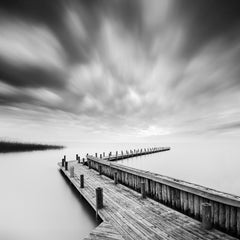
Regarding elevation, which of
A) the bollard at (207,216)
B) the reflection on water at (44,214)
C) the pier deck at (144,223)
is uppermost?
the bollard at (207,216)

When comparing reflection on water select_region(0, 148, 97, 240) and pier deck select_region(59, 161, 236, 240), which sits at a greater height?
pier deck select_region(59, 161, 236, 240)

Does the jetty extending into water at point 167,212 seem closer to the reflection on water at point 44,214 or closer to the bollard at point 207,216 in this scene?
the bollard at point 207,216

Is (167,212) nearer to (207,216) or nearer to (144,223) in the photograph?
(144,223)

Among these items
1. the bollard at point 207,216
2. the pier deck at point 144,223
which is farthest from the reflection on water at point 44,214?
the bollard at point 207,216

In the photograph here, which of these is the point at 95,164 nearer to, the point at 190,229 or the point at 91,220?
the point at 91,220

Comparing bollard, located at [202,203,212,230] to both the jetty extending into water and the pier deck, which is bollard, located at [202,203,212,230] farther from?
the pier deck

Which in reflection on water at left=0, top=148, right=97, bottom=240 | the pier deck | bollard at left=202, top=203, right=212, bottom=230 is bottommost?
reflection on water at left=0, top=148, right=97, bottom=240

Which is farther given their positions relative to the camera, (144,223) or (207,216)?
(144,223)

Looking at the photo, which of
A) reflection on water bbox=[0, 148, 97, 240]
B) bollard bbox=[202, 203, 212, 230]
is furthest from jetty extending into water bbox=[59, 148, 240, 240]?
reflection on water bbox=[0, 148, 97, 240]

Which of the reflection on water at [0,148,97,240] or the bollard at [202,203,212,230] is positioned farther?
the reflection on water at [0,148,97,240]

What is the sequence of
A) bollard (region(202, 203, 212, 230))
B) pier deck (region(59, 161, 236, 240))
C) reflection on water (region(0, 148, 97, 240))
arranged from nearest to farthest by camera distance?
pier deck (region(59, 161, 236, 240)), bollard (region(202, 203, 212, 230)), reflection on water (region(0, 148, 97, 240))

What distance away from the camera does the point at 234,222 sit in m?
5.48

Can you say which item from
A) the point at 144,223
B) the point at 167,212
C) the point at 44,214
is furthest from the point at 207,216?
the point at 44,214

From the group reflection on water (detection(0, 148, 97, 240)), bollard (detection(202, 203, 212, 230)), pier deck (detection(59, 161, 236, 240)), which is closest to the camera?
pier deck (detection(59, 161, 236, 240))
